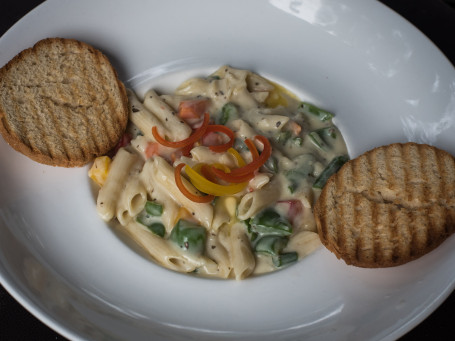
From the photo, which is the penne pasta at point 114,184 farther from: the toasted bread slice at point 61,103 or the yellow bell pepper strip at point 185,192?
the yellow bell pepper strip at point 185,192

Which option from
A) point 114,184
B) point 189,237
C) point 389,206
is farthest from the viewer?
point 114,184

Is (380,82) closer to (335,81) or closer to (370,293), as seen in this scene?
(335,81)

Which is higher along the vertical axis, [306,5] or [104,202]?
[306,5]

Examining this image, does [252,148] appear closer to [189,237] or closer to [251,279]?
[189,237]

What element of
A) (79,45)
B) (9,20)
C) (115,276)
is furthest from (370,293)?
(9,20)

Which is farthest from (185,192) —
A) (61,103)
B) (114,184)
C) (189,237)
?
(61,103)

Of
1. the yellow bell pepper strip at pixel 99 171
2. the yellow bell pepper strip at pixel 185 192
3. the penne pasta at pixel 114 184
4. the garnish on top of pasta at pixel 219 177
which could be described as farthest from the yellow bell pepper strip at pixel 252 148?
the yellow bell pepper strip at pixel 99 171
